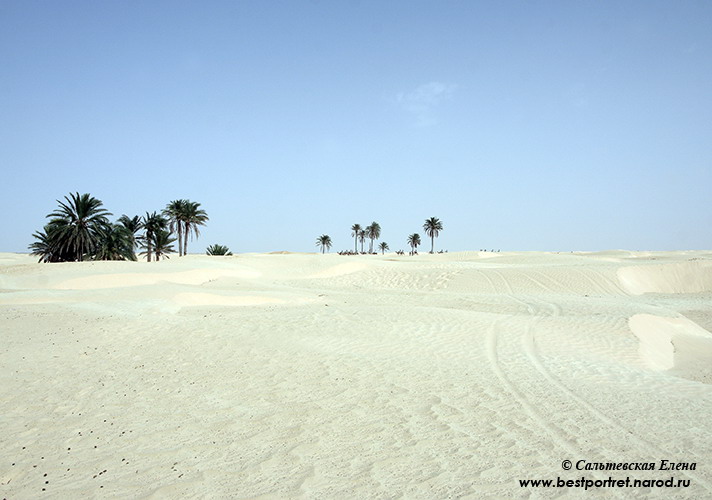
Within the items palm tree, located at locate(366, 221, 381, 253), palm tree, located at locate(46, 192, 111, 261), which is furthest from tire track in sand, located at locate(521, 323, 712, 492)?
palm tree, located at locate(366, 221, 381, 253)

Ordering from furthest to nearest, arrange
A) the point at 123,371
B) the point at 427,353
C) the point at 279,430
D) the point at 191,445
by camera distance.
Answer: the point at 427,353 < the point at 123,371 < the point at 279,430 < the point at 191,445

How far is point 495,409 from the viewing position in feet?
20.2

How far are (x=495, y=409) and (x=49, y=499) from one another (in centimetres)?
563

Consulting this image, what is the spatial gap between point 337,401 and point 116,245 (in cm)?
3955

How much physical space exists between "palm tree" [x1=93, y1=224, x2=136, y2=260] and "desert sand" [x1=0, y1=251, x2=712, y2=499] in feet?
76.7

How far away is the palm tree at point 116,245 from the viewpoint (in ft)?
120

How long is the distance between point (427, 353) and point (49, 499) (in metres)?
7.54

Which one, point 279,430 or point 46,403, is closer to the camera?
point 279,430

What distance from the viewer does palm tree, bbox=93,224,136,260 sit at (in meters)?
36.7

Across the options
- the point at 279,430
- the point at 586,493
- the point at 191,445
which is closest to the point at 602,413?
the point at 586,493

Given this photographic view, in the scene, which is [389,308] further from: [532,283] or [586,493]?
[532,283]

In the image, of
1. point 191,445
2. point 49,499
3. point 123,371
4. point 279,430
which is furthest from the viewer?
point 123,371

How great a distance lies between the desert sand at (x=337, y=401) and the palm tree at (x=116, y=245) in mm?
23374

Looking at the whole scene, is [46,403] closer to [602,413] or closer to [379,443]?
[379,443]
